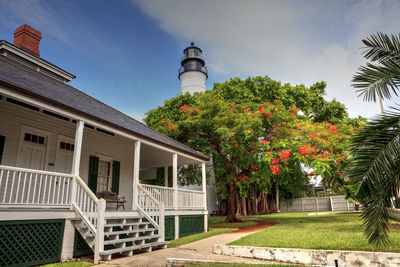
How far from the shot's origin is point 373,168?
3752 mm

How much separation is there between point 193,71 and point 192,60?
5.64 feet

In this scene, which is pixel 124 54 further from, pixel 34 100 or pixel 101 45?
pixel 34 100

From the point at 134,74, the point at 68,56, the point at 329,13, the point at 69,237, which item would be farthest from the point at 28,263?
the point at 134,74

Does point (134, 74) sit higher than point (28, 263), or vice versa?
point (134, 74)

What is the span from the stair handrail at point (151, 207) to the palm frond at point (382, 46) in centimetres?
699

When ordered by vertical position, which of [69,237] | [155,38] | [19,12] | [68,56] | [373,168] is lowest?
[69,237]

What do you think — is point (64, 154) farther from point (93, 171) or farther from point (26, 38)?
point (26, 38)

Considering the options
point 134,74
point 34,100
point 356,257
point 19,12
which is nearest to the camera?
point 356,257

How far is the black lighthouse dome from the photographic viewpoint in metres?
33.6

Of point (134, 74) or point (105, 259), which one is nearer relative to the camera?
point (105, 259)

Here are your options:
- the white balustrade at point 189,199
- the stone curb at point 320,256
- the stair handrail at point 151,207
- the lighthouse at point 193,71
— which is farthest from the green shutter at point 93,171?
the lighthouse at point 193,71

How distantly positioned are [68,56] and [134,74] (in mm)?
11128

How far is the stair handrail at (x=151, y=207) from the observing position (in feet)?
26.8

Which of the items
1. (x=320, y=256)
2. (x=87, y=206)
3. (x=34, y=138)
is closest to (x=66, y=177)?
(x=87, y=206)
